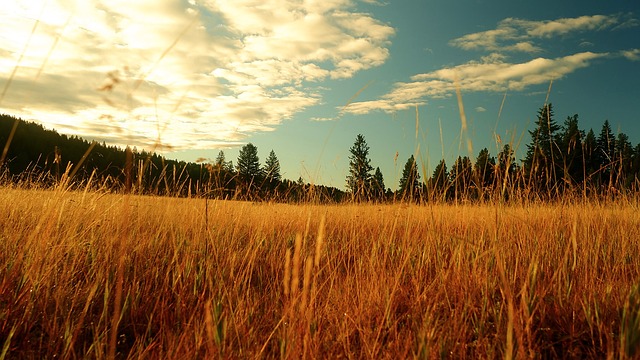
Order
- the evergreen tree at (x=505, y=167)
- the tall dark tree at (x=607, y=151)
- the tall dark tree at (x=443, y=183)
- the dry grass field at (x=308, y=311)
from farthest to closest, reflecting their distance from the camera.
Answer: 1. the tall dark tree at (x=607, y=151)
2. the tall dark tree at (x=443, y=183)
3. the evergreen tree at (x=505, y=167)
4. the dry grass field at (x=308, y=311)

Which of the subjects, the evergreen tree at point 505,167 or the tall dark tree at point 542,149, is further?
the tall dark tree at point 542,149

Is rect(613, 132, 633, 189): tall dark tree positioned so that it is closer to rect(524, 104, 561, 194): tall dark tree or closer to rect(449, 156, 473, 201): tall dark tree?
rect(524, 104, 561, 194): tall dark tree

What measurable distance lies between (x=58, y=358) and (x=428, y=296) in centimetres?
187

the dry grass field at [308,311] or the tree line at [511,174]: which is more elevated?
the tree line at [511,174]

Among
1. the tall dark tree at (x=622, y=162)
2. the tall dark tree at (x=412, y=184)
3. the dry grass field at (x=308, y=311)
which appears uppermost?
the tall dark tree at (x=622, y=162)

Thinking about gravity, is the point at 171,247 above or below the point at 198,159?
below

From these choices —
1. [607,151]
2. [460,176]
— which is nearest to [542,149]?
[460,176]

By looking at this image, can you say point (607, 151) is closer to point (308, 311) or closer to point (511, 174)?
point (511, 174)

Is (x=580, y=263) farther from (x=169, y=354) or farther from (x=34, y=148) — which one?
(x=34, y=148)

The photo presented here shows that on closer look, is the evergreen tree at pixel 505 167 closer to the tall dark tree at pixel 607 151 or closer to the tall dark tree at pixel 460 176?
the tall dark tree at pixel 460 176

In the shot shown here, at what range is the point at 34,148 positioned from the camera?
149 feet

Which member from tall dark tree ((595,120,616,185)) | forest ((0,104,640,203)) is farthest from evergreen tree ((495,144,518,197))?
tall dark tree ((595,120,616,185))

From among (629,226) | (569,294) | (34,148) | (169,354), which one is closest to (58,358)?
(169,354)

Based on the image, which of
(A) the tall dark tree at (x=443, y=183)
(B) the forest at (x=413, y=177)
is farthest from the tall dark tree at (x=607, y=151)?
(A) the tall dark tree at (x=443, y=183)
